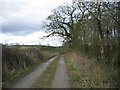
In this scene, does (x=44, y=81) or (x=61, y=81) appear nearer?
(x=44, y=81)

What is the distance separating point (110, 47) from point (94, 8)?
13.3 ft

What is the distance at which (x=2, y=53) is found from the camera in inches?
432

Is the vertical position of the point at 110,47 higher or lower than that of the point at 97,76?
→ higher

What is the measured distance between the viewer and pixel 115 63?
9453 millimetres

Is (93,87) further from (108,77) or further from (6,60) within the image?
(6,60)

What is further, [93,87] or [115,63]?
[115,63]

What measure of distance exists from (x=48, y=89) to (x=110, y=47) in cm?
615

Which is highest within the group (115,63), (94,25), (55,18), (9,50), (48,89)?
(55,18)

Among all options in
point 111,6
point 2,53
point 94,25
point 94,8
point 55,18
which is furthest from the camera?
point 55,18

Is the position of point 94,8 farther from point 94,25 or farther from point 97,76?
point 97,76

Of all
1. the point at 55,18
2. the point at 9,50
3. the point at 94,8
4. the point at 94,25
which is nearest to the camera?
the point at 9,50

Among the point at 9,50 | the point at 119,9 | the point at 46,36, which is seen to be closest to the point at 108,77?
the point at 119,9

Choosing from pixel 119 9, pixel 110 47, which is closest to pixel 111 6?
pixel 119 9

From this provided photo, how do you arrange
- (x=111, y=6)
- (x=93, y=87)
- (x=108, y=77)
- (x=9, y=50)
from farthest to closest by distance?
(x=9, y=50) → (x=111, y=6) → (x=108, y=77) → (x=93, y=87)
